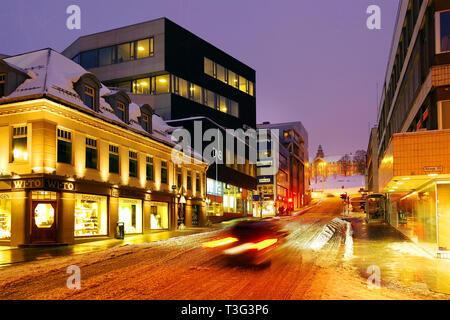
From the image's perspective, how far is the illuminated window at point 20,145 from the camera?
20.6 m

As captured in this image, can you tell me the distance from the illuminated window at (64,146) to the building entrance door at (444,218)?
17.5 metres

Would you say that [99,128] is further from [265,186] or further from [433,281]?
[265,186]

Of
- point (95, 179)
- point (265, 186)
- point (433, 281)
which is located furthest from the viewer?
point (265, 186)

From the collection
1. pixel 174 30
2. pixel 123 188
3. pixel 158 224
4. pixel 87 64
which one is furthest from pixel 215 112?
pixel 123 188

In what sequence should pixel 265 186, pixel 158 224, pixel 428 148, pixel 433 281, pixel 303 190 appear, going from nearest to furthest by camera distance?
pixel 433 281
pixel 428 148
pixel 158 224
pixel 265 186
pixel 303 190

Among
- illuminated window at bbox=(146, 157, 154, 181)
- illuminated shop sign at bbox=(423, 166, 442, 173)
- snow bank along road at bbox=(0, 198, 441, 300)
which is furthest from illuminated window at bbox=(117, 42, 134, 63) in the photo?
illuminated shop sign at bbox=(423, 166, 442, 173)

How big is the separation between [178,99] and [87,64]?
10966 mm

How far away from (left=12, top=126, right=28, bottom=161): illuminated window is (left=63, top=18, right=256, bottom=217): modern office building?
21.5m

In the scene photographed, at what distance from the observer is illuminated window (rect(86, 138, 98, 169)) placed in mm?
23681

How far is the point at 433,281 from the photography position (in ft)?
34.1

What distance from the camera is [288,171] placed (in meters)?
96.9

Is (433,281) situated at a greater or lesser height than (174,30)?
lesser

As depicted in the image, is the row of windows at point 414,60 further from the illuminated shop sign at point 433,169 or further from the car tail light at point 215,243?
the car tail light at point 215,243

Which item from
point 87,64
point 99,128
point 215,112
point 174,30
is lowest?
point 99,128
